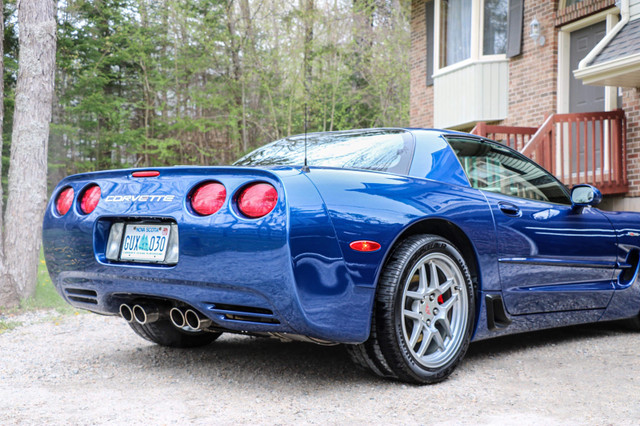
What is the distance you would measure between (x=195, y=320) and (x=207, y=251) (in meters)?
0.44

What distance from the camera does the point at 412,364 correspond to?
3.25m

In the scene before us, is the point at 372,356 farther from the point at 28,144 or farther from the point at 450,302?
the point at 28,144

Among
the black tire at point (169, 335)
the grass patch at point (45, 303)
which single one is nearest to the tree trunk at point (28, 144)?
the grass patch at point (45, 303)

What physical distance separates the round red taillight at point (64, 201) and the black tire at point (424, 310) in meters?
1.75

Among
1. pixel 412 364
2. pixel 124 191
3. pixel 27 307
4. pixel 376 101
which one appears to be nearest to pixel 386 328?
pixel 412 364

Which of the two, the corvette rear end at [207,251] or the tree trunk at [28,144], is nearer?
the corvette rear end at [207,251]

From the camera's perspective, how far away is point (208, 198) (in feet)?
10.2

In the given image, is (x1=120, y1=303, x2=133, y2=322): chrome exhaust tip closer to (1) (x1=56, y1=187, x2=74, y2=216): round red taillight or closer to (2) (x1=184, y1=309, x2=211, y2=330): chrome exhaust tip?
(2) (x1=184, y1=309, x2=211, y2=330): chrome exhaust tip

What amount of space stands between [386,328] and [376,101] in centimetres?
2080

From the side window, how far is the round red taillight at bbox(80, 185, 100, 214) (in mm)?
1954

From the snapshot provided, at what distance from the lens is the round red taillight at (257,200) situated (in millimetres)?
2920

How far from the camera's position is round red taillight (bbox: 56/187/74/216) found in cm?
368

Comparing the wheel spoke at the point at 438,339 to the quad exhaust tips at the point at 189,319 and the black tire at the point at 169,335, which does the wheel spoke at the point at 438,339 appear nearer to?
the quad exhaust tips at the point at 189,319

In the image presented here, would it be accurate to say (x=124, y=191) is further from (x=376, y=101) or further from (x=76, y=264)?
(x=376, y=101)
